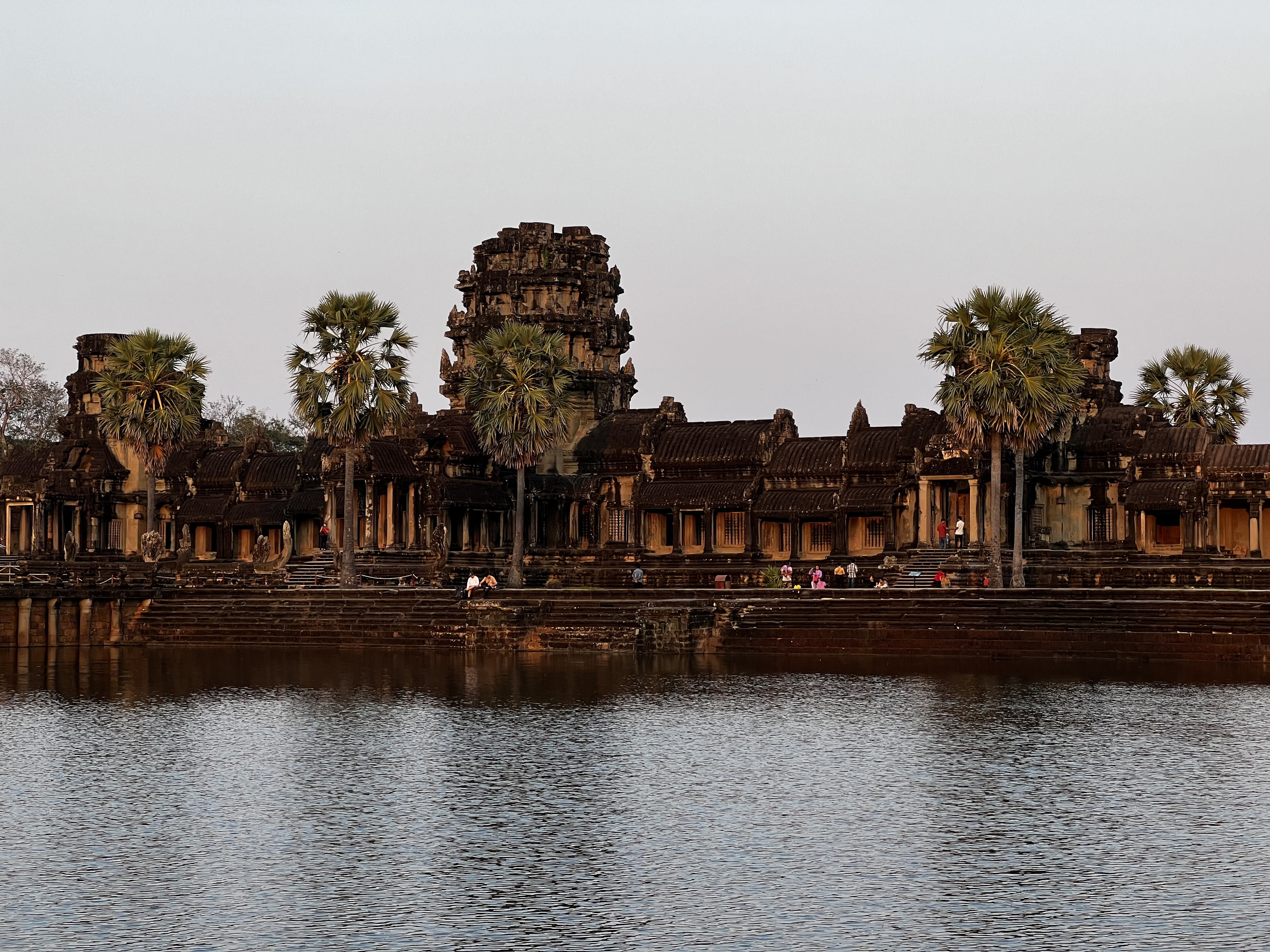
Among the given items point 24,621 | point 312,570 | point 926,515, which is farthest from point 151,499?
point 926,515

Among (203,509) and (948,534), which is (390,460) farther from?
(948,534)

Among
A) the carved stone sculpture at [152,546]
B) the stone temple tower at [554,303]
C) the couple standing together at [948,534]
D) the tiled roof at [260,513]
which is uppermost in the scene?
the stone temple tower at [554,303]

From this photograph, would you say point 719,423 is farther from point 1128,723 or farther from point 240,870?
point 240,870

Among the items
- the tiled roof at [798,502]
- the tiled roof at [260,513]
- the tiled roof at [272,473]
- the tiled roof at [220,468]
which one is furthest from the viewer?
the tiled roof at [220,468]

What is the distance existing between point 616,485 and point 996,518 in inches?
745

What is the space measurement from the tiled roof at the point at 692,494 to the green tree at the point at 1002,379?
11.2 meters

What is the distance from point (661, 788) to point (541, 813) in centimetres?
242

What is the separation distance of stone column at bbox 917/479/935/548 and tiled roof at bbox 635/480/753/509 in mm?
7109

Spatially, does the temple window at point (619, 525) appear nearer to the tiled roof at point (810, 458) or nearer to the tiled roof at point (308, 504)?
the tiled roof at point (810, 458)

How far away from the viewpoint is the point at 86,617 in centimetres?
5778

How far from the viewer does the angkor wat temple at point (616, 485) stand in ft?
205

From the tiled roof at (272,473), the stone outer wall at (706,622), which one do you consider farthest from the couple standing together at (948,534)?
the tiled roof at (272,473)

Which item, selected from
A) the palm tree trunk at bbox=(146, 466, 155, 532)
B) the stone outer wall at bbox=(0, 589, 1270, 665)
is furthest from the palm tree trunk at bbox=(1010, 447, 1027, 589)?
the palm tree trunk at bbox=(146, 466, 155, 532)

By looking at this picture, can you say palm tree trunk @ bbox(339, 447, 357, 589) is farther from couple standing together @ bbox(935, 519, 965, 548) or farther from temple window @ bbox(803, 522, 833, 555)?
couple standing together @ bbox(935, 519, 965, 548)
